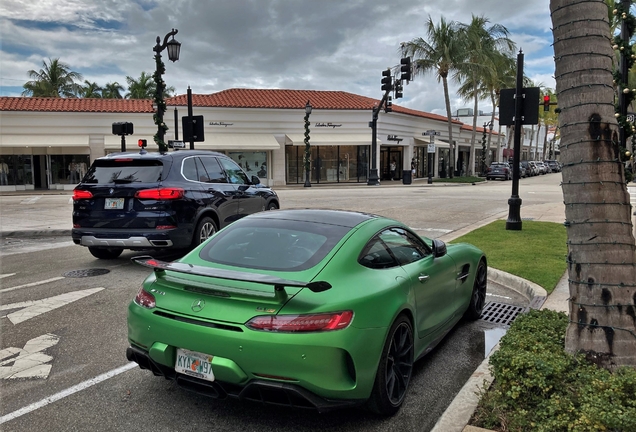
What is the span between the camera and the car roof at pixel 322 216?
4.30 meters

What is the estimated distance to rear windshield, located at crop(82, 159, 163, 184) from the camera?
26.1ft

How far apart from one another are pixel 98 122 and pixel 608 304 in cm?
3505

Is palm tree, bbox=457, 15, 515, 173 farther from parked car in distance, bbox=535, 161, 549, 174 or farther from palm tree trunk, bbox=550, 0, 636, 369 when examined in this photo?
palm tree trunk, bbox=550, 0, 636, 369

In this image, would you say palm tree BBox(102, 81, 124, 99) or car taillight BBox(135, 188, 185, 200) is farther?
palm tree BBox(102, 81, 124, 99)

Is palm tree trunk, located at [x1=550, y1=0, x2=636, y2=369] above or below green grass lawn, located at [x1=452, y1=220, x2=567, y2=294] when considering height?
above

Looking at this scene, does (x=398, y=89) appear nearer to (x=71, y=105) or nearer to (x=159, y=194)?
(x=71, y=105)

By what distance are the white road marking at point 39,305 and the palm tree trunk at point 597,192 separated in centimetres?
566

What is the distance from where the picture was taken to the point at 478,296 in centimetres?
596

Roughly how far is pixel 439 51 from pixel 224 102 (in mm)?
17641

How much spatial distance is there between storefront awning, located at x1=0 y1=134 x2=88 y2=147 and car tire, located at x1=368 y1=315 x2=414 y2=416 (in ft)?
108

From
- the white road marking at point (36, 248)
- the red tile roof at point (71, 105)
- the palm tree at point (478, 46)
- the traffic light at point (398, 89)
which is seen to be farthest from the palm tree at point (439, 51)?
the white road marking at point (36, 248)

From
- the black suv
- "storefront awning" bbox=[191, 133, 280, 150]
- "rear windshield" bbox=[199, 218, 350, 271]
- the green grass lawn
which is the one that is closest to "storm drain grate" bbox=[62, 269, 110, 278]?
the black suv

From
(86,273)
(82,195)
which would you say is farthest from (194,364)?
(82,195)

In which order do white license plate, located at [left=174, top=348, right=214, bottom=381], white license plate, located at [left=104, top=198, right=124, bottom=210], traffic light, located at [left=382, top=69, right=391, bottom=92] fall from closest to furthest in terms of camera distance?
white license plate, located at [left=174, top=348, right=214, bottom=381] → white license plate, located at [left=104, top=198, right=124, bottom=210] → traffic light, located at [left=382, top=69, right=391, bottom=92]
